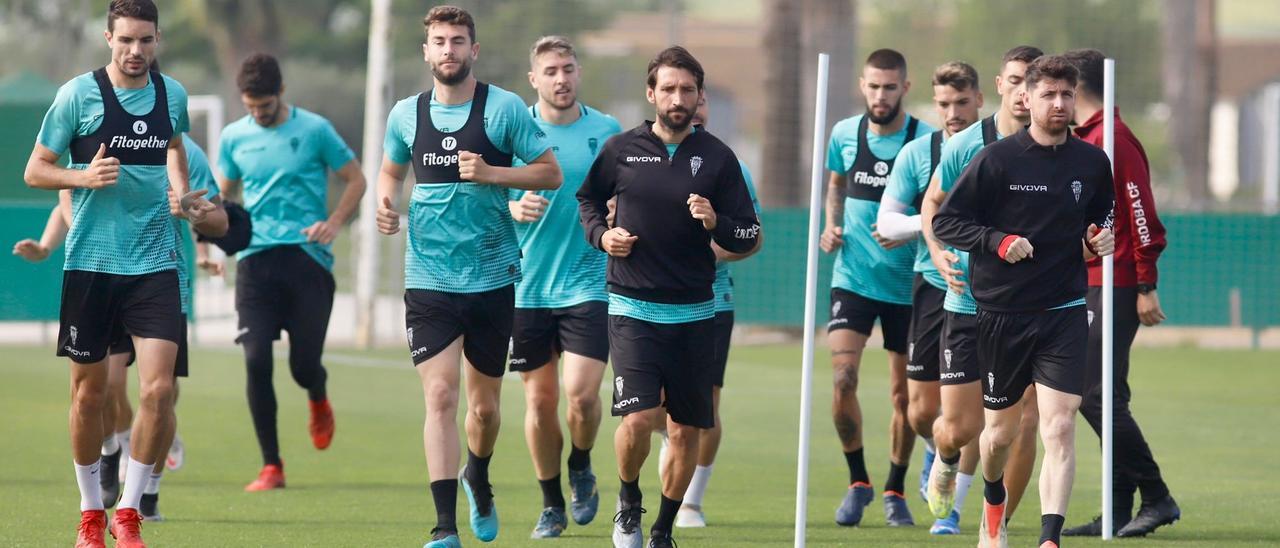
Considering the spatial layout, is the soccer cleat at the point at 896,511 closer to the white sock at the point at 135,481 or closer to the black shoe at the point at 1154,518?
the black shoe at the point at 1154,518

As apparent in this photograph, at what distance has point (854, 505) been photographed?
9570mm

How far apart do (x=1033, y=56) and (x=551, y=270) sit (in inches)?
102

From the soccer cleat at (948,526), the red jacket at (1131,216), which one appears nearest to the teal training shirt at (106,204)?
the soccer cleat at (948,526)

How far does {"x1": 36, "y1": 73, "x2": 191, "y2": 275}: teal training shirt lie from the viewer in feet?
26.1

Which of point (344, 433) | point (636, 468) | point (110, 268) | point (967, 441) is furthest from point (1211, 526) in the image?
point (344, 433)

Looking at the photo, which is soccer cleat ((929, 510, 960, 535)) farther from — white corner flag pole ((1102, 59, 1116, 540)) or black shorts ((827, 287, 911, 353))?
black shorts ((827, 287, 911, 353))

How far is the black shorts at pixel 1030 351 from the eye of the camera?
7754 mm

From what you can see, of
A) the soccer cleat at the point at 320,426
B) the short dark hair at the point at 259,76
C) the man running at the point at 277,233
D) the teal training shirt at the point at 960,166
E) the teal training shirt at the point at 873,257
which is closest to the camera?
the teal training shirt at the point at 960,166

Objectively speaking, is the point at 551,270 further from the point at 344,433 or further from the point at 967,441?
the point at 344,433

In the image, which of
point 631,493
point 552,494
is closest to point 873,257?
point 552,494

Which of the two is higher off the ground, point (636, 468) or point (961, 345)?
point (961, 345)

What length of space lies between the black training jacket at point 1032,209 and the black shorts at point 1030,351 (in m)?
0.06

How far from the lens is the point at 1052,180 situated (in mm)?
7742

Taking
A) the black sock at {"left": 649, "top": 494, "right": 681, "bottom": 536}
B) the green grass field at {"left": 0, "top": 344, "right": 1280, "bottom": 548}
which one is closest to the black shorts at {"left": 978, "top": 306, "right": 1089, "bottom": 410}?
the green grass field at {"left": 0, "top": 344, "right": 1280, "bottom": 548}
